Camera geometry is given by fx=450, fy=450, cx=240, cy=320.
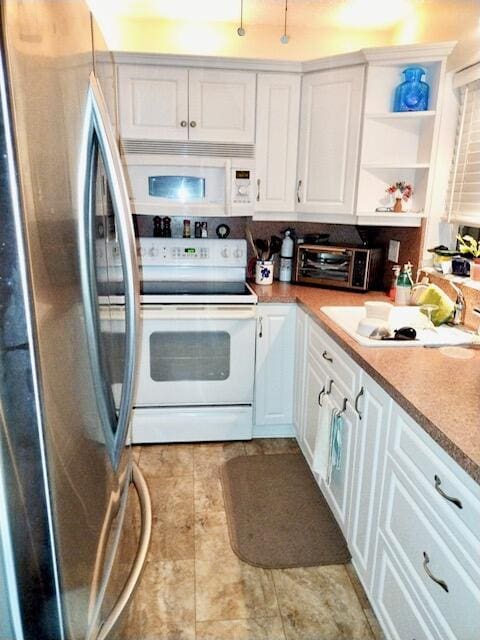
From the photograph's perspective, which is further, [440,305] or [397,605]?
[440,305]

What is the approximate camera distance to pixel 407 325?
2.01 m

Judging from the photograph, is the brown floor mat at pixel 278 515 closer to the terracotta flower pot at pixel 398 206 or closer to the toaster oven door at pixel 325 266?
the toaster oven door at pixel 325 266

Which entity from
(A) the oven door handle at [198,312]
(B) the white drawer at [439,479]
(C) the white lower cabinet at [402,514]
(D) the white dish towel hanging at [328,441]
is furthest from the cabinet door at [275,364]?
(B) the white drawer at [439,479]

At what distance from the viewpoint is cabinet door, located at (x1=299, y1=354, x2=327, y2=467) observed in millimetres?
2143

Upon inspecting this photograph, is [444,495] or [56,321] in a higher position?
[56,321]

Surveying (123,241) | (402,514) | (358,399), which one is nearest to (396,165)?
(358,399)

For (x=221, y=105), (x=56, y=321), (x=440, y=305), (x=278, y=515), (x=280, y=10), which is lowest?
(x=278, y=515)

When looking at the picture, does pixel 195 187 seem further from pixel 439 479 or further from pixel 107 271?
pixel 439 479

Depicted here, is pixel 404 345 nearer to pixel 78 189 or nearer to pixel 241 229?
pixel 78 189

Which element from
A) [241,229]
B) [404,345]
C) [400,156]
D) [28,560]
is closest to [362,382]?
[404,345]

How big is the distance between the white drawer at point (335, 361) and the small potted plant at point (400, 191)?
0.81 metres

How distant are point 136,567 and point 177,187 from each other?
2.08 metres

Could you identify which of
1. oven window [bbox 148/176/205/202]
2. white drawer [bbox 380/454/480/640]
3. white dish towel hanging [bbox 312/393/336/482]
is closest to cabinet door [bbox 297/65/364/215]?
oven window [bbox 148/176/205/202]

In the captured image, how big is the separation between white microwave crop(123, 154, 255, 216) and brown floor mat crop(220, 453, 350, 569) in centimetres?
146
